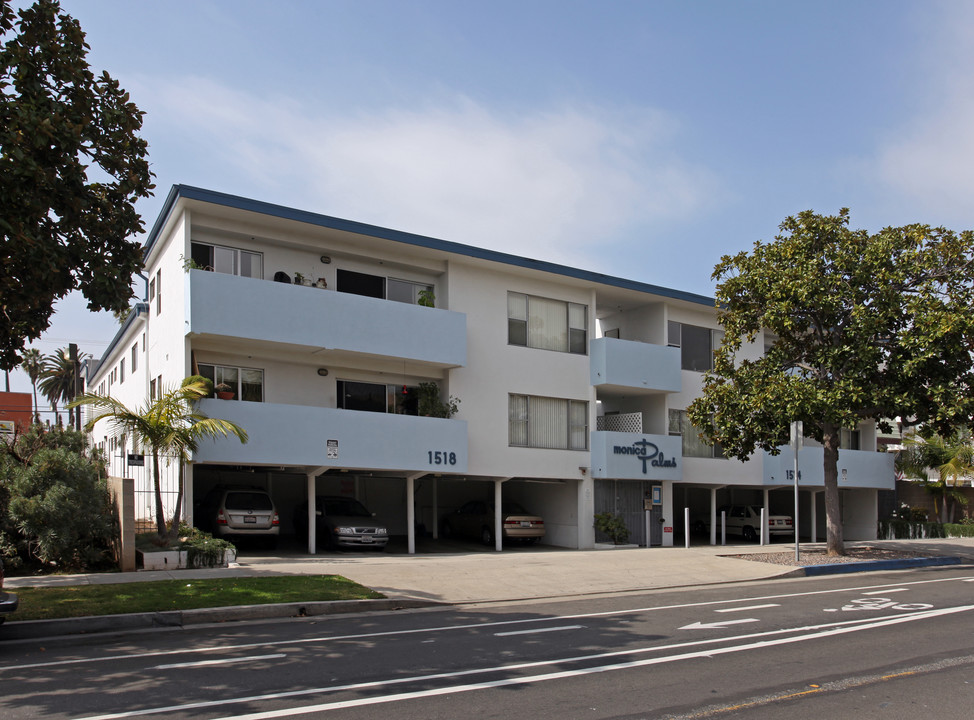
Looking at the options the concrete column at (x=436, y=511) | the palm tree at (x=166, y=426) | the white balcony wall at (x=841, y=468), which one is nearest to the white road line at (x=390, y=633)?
the palm tree at (x=166, y=426)

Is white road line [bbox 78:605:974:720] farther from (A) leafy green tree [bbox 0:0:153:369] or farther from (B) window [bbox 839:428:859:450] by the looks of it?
(B) window [bbox 839:428:859:450]

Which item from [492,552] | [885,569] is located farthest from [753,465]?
[492,552]

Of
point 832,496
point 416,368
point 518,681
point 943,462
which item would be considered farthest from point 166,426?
point 943,462

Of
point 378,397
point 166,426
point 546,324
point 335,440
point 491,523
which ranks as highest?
point 546,324

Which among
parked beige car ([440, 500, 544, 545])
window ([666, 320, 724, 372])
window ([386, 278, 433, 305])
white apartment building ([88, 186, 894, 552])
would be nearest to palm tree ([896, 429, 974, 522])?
white apartment building ([88, 186, 894, 552])

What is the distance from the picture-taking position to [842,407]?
68.7ft

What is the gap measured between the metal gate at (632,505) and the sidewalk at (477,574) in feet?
11.5

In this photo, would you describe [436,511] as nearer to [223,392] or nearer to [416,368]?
[416,368]

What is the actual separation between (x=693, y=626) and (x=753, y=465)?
803 inches

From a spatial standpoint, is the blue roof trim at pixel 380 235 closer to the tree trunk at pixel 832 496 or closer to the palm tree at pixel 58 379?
the tree trunk at pixel 832 496

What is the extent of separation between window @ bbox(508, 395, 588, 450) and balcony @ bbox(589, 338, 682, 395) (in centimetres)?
118

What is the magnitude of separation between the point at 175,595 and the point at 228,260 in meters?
11.0

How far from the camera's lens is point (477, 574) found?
17.3 metres

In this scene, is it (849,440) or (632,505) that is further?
(849,440)
